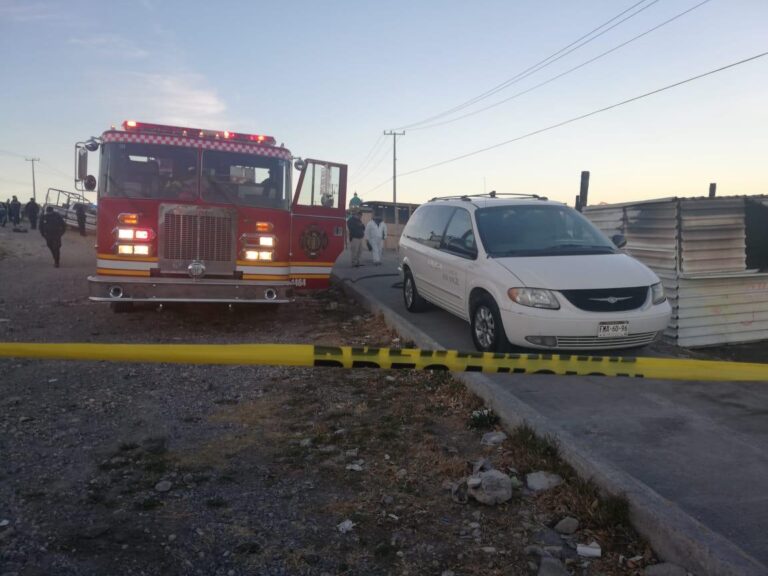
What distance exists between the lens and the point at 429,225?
866 cm

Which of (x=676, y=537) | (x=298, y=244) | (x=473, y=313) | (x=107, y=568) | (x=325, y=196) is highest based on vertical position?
(x=325, y=196)

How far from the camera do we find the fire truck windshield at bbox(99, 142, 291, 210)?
26.4 feet

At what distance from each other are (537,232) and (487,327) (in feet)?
4.52

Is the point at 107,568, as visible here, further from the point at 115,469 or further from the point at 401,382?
the point at 401,382

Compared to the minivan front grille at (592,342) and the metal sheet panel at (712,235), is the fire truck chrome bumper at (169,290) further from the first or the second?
the metal sheet panel at (712,235)

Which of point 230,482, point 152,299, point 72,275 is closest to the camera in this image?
point 230,482

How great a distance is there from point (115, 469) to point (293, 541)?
57.8 inches

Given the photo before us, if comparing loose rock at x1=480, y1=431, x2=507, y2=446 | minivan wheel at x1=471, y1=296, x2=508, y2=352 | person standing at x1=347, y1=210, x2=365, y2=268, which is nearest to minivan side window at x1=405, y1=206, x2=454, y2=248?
minivan wheel at x1=471, y1=296, x2=508, y2=352

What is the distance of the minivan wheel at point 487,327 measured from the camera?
19.9 ft

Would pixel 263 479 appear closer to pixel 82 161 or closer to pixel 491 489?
pixel 491 489

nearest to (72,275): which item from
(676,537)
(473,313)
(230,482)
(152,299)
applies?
(152,299)

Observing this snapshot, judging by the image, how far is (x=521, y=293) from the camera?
5.83 metres

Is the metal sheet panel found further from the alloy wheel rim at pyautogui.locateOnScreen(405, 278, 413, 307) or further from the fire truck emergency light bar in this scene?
the fire truck emergency light bar

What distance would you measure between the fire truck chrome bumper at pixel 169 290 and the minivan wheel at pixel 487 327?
313cm
